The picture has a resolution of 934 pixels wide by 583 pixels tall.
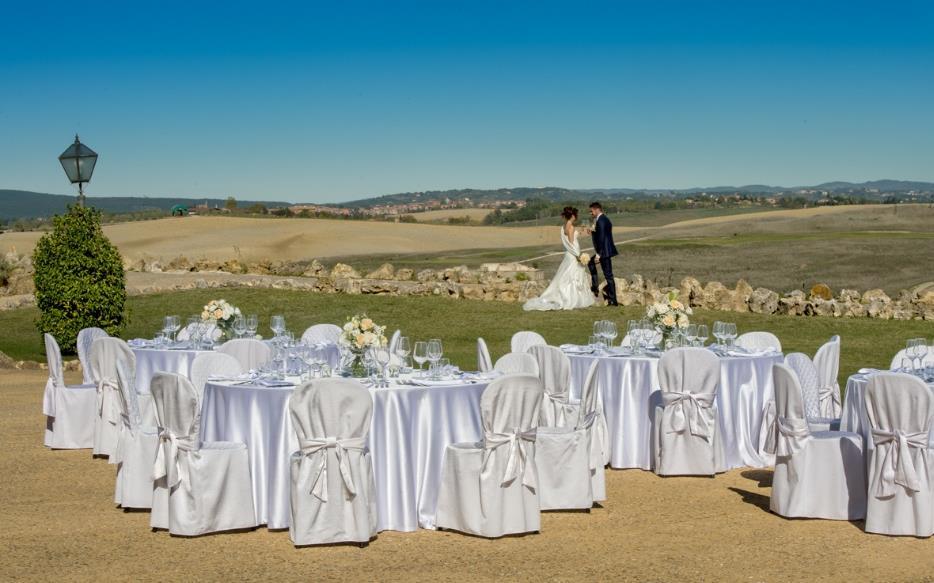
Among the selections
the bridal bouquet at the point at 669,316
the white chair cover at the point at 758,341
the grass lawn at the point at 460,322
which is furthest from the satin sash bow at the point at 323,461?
the grass lawn at the point at 460,322

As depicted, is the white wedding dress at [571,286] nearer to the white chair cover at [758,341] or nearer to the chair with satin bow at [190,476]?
the white chair cover at [758,341]

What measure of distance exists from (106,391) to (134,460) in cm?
260

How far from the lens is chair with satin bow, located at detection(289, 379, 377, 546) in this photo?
816 cm

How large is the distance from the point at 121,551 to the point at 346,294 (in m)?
19.2

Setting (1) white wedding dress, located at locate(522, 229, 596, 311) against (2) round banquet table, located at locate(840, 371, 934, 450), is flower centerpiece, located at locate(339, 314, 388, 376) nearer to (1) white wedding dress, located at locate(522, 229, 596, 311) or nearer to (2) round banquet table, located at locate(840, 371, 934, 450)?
(2) round banquet table, located at locate(840, 371, 934, 450)

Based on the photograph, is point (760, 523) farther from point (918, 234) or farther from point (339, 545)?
point (918, 234)

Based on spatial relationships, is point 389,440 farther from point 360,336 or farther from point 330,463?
point 360,336

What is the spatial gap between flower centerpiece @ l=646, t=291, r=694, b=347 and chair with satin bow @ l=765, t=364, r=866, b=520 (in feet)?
8.58

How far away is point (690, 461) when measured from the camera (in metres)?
11.0

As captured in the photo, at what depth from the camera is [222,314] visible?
42.6ft

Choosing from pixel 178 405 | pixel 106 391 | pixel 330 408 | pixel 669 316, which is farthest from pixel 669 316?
pixel 106 391

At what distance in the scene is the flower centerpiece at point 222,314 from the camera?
13.0 m

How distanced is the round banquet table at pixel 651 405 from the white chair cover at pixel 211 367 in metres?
3.59

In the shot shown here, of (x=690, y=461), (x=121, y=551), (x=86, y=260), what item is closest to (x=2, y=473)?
(x=121, y=551)
